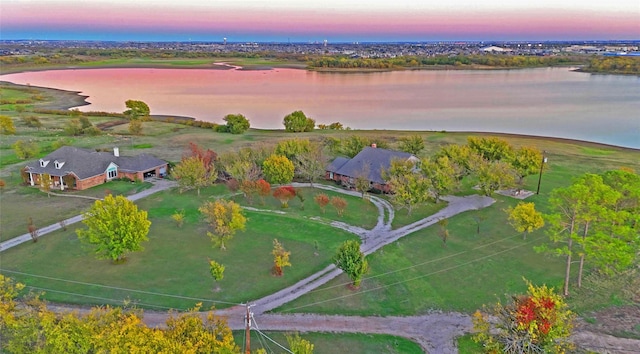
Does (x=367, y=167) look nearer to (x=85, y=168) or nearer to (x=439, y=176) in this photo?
(x=439, y=176)

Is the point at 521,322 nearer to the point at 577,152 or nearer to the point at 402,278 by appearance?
the point at 402,278

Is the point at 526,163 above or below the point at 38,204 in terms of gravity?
above

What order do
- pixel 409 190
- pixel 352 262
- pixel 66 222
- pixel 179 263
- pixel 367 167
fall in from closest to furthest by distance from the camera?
pixel 352 262 < pixel 179 263 < pixel 66 222 < pixel 409 190 < pixel 367 167

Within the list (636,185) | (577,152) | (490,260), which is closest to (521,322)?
(490,260)

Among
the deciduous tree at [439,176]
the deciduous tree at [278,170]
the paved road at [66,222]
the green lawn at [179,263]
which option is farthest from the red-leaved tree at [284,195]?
the paved road at [66,222]

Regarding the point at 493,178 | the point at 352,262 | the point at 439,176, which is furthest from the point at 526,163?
the point at 352,262

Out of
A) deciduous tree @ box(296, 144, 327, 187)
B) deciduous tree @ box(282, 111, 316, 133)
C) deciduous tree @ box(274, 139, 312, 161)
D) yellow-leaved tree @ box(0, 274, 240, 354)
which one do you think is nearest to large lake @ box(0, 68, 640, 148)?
deciduous tree @ box(282, 111, 316, 133)
